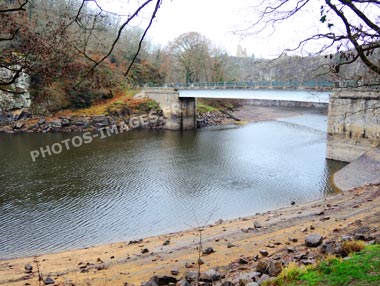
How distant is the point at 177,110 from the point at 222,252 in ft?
111

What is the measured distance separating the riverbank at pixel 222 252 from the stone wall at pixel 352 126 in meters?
10.2

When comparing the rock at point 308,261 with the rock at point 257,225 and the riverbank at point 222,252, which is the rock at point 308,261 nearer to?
the riverbank at point 222,252

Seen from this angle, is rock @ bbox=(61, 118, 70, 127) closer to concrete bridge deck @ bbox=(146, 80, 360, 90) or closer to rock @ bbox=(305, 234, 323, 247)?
concrete bridge deck @ bbox=(146, 80, 360, 90)

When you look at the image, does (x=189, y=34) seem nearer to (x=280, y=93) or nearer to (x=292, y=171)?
(x=280, y=93)

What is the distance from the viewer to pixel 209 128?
43.1 metres

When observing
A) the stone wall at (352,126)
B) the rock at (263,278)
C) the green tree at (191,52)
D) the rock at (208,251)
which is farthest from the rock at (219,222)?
the green tree at (191,52)

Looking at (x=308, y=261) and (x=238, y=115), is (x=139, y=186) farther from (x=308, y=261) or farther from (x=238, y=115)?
(x=238, y=115)

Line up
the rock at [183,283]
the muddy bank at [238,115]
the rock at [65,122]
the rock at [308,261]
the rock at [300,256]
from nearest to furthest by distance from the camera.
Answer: the rock at [308,261]
the rock at [183,283]
the rock at [300,256]
the rock at [65,122]
the muddy bank at [238,115]

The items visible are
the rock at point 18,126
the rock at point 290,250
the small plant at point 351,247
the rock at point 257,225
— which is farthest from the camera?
the rock at point 18,126

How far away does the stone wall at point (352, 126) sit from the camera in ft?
73.8

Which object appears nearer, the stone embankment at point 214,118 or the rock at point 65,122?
the rock at point 65,122

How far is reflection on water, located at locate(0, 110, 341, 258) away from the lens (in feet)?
44.3

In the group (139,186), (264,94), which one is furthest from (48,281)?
(264,94)

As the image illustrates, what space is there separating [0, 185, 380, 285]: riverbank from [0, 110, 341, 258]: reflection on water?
68.5 inches
